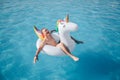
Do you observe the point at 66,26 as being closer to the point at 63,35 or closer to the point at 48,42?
the point at 63,35

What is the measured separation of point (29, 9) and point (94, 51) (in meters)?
5.36

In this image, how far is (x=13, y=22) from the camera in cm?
816

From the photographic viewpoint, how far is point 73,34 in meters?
6.77

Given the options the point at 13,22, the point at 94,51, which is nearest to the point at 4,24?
the point at 13,22

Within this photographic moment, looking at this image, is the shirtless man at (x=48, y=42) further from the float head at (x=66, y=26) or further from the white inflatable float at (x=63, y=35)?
the float head at (x=66, y=26)

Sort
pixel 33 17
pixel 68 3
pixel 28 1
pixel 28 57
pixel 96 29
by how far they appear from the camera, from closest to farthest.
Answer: pixel 28 57, pixel 96 29, pixel 33 17, pixel 68 3, pixel 28 1

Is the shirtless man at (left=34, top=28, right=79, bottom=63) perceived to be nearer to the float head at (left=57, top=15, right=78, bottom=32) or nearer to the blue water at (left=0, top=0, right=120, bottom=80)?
the float head at (left=57, top=15, right=78, bottom=32)

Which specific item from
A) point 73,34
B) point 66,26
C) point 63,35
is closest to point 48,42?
point 63,35

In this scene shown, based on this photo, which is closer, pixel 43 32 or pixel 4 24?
pixel 43 32

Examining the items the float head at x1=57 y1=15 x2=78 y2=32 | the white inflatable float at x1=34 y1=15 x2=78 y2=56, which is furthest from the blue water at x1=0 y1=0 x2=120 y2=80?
the float head at x1=57 y1=15 x2=78 y2=32

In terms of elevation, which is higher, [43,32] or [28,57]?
[43,32]

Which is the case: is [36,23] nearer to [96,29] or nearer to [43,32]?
[96,29]

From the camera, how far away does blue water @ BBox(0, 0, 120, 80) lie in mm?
4867

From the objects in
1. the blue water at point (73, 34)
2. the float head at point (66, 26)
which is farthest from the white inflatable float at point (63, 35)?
the blue water at point (73, 34)
